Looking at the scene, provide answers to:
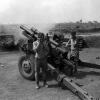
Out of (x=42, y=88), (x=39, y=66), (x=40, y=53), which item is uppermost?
(x=40, y=53)

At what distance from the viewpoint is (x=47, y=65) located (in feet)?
25.5

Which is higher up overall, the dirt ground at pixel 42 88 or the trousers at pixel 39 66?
the trousers at pixel 39 66

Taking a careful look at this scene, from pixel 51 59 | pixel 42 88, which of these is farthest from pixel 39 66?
pixel 51 59

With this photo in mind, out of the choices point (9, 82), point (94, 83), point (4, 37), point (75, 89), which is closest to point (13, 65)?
point (9, 82)

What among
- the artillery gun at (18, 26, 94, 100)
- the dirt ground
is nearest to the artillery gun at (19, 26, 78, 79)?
the artillery gun at (18, 26, 94, 100)

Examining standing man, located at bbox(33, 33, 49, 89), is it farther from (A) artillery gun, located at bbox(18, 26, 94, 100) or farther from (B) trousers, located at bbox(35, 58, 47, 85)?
(A) artillery gun, located at bbox(18, 26, 94, 100)

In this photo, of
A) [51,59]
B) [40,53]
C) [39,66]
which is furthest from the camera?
[51,59]

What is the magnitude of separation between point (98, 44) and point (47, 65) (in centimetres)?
1008

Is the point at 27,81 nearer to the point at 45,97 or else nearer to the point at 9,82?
the point at 9,82

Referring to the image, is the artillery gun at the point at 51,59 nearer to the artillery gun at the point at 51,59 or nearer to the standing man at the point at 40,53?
the artillery gun at the point at 51,59

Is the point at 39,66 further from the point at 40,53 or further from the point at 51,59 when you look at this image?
the point at 51,59

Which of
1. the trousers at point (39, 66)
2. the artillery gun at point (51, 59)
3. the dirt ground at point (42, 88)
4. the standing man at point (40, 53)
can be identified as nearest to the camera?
the dirt ground at point (42, 88)

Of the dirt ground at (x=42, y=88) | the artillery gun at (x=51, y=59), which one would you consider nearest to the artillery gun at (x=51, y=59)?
the artillery gun at (x=51, y=59)

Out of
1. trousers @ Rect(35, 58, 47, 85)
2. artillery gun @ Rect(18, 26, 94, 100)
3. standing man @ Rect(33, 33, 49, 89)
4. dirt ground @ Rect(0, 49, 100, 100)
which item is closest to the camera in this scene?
dirt ground @ Rect(0, 49, 100, 100)
